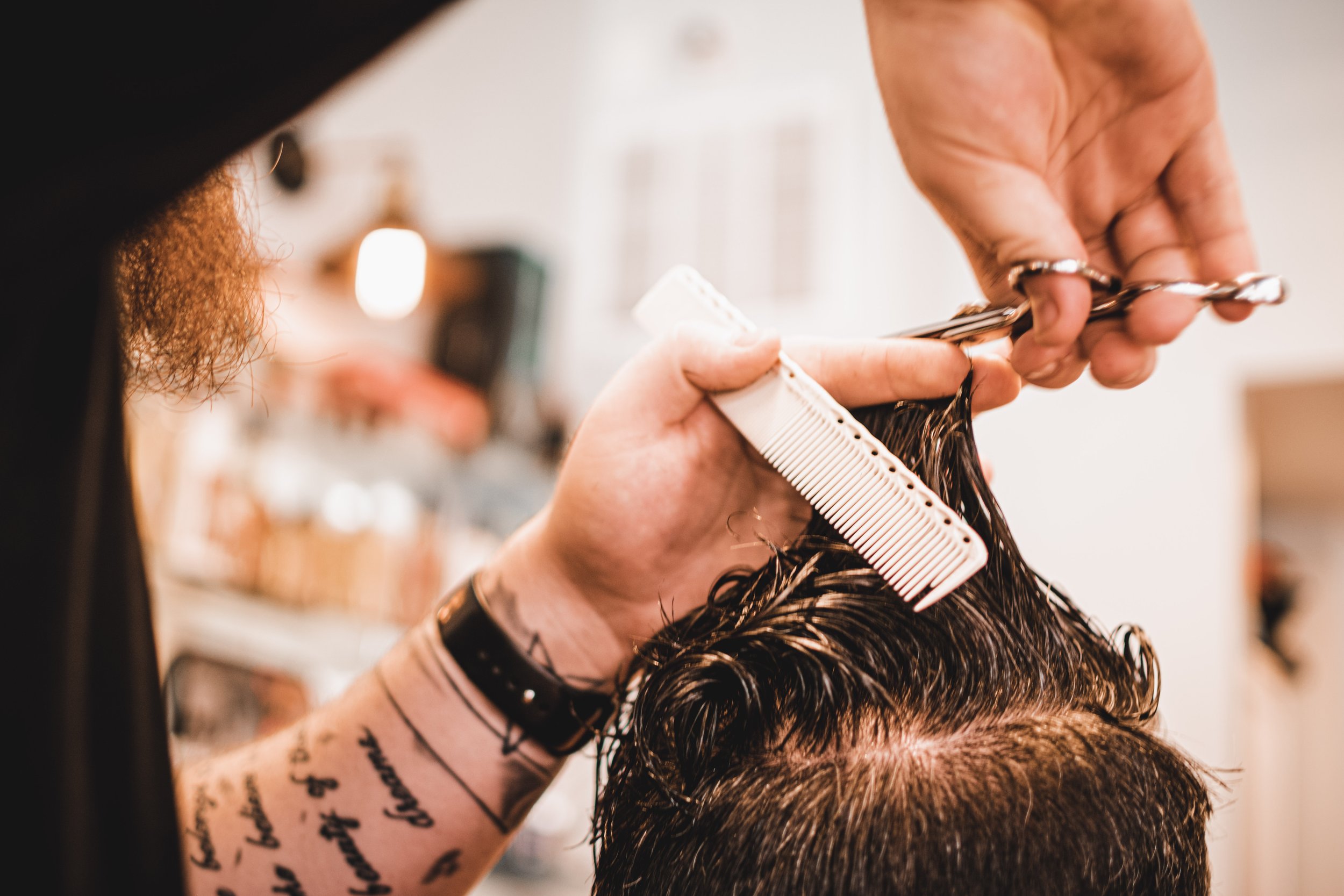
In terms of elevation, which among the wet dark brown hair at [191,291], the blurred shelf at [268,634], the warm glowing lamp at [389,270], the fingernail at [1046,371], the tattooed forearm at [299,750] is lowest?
the blurred shelf at [268,634]

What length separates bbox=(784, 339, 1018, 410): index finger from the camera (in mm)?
624

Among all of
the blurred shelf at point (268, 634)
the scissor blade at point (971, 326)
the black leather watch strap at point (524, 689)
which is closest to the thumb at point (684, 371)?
the scissor blade at point (971, 326)

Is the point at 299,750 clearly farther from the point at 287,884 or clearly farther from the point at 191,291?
the point at 191,291

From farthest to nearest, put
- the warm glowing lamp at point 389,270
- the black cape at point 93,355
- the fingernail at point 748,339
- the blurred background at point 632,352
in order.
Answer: the warm glowing lamp at point 389,270 < the blurred background at point 632,352 < the fingernail at point 748,339 < the black cape at point 93,355

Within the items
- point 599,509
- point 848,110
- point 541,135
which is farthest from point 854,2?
point 599,509

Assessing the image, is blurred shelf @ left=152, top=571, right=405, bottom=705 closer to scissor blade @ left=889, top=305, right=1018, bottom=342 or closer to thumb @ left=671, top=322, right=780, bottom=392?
thumb @ left=671, top=322, right=780, bottom=392

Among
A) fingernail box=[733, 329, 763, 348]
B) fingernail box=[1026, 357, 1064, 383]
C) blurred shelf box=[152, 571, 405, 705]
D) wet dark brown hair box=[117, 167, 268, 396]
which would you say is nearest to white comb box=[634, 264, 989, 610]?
fingernail box=[733, 329, 763, 348]

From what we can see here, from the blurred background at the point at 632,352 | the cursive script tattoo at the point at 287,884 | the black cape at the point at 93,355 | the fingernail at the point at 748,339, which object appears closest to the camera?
the black cape at the point at 93,355

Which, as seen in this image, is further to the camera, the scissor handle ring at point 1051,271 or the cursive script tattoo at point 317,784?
the cursive script tattoo at point 317,784

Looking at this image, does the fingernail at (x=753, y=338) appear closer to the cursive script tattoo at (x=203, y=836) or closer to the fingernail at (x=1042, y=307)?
the fingernail at (x=1042, y=307)

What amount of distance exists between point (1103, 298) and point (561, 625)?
53 centimetres

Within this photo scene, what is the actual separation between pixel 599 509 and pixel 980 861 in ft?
1.28

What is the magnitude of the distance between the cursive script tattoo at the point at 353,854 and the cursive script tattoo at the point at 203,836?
0.34ft

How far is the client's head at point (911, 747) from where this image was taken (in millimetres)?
560
